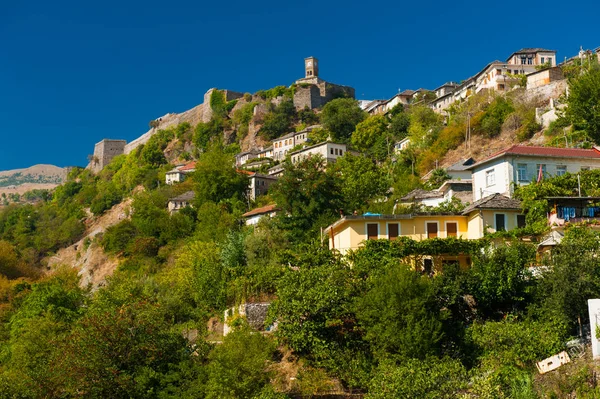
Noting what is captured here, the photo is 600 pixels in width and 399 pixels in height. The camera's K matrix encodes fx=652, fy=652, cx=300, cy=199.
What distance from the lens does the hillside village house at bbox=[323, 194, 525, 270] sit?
98.6 feet

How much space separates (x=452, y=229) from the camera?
30828 mm

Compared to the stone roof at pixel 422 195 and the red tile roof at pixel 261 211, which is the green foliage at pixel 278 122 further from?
the stone roof at pixel 422 195

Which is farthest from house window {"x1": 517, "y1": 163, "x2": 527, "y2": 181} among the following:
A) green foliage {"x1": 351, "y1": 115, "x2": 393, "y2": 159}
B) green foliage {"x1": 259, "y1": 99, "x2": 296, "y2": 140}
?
green foliage {"x1": 259, "y1": 99, "x2": 296, "y2": 140}

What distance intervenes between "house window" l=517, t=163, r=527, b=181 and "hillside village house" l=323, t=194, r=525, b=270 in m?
2.55

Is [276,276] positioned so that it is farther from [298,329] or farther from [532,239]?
[532,239]

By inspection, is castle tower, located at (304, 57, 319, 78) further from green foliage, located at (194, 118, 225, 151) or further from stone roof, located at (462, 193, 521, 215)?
stone roof, located at (462, 193, 521, 215)

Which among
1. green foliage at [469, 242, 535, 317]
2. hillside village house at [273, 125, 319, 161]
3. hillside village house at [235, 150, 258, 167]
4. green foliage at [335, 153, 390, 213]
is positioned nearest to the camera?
green foliage at [469, 242, 535, 317]

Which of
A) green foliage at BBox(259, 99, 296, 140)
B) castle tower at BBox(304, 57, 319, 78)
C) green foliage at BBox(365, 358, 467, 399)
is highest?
castle tower at BBox(304, 57, 319, 78)

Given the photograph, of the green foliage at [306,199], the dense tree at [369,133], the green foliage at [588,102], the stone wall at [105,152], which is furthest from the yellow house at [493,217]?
the stone wall at [105,152]

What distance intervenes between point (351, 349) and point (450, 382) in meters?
5.18

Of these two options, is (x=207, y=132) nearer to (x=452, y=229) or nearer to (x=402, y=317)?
(x=452, y=229)

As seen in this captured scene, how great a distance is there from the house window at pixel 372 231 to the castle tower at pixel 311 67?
8324 centimetres

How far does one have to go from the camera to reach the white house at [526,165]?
33.1 metres

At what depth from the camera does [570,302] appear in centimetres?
2286
